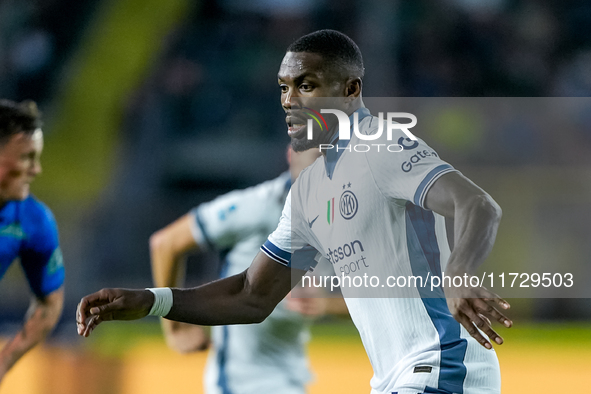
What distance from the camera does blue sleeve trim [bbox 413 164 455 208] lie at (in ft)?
7.24

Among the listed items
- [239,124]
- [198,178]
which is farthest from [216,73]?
[198,178]

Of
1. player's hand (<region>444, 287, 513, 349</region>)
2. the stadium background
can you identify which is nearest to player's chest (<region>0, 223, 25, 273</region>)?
the stadium background

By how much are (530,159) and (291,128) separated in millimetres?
6513

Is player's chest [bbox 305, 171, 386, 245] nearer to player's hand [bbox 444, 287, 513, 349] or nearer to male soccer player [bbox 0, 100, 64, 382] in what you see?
player's hand [bbox 444, 287, 513, 349]

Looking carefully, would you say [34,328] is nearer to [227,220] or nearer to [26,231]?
[26,231]

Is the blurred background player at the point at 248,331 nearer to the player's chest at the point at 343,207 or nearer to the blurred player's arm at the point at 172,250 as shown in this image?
the blurred player's arm at the point at 172,250

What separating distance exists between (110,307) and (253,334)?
7.04ft

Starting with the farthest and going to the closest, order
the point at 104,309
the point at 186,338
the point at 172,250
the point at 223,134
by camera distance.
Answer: the point at 223,134
the point at 172,250
the point at 186,338
the point at 104,309

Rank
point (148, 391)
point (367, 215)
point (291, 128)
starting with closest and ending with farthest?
point (367, 215) < point (291, 128) < point (148, 391)

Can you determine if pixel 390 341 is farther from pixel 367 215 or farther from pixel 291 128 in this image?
pixel 291 128

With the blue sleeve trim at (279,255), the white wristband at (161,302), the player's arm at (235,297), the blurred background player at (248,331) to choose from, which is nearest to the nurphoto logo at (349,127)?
the blue sleeve trim at (279,255)

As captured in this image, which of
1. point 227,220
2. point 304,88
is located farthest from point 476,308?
point 227,220

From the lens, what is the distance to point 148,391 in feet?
18.6

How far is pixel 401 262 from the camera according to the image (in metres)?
2.46
